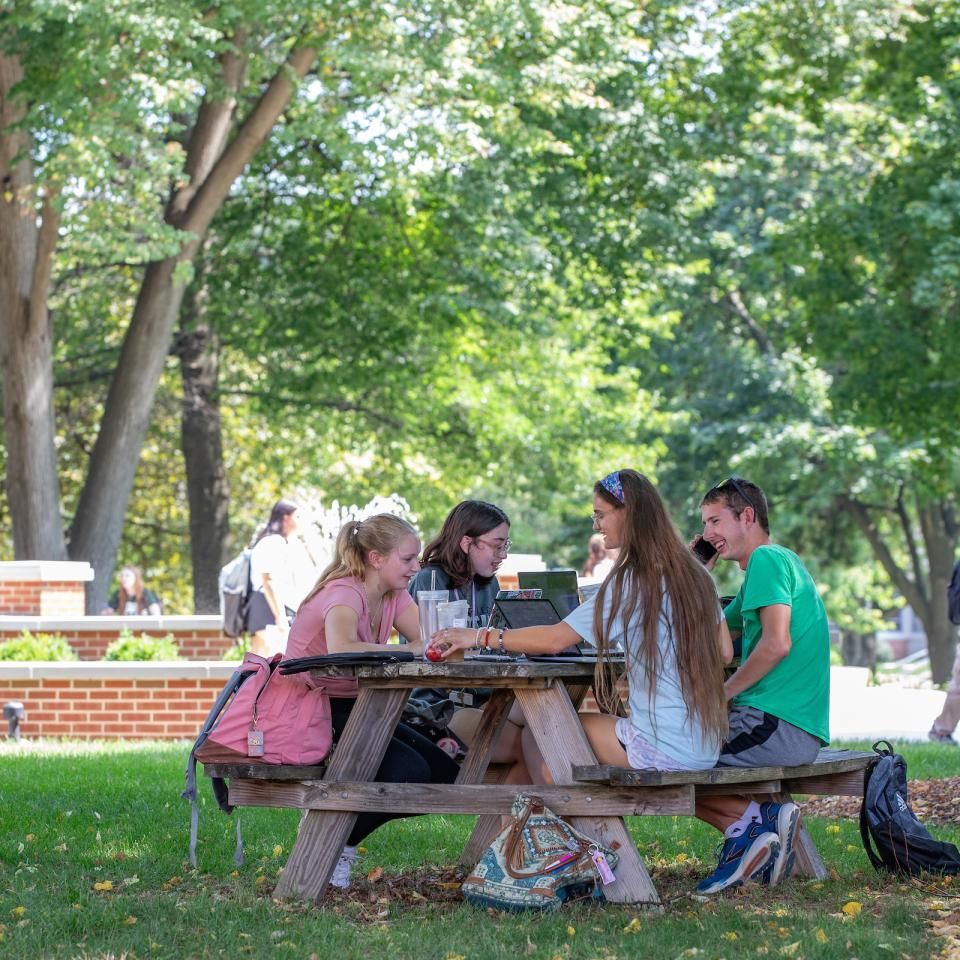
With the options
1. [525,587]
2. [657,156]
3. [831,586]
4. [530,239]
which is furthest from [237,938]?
[831,586]

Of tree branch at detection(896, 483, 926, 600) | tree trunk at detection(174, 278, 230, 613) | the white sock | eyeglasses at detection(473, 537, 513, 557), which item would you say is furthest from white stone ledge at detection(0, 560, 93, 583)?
tree branch at detection(896, 483, 926, 600)

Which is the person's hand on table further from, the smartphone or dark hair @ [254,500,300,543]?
dark hair @ [254,500,300,543]

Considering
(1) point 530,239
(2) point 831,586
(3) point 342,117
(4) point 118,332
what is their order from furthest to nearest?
1. (2) point 831,586
2. (4) point 118,332
3. (1) point 530,239
4. (3) point 342,117

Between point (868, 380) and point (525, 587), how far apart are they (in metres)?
13.8

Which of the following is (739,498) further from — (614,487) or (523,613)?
(523,613)

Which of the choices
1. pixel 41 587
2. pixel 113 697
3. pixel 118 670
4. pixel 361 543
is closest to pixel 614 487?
pixel 361 543

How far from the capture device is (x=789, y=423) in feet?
81.9

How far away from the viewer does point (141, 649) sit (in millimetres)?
12797

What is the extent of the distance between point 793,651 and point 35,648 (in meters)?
8.67

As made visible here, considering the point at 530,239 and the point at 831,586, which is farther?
the point at 831,586

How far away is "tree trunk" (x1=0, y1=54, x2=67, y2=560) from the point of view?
1486cm

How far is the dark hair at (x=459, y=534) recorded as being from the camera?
6539 mm

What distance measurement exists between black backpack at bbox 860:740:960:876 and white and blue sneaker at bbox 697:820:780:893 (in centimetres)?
43

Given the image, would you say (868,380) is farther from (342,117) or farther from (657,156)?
(342,117)
